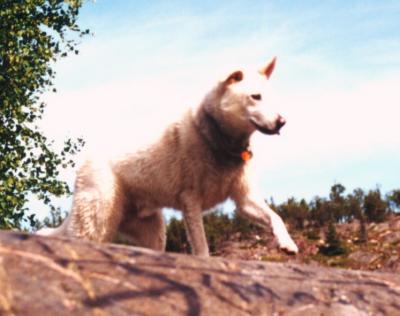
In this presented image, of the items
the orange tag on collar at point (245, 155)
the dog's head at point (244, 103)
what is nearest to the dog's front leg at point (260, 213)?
the orange tag on collar at point (245, 155)

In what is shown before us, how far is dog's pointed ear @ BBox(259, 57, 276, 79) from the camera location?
888 cm

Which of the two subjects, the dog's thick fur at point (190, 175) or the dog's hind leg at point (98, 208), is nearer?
the dog's thick fur at point (190, 175)

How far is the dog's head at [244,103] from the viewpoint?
27.2ft

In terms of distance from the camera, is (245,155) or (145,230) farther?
(145,230)

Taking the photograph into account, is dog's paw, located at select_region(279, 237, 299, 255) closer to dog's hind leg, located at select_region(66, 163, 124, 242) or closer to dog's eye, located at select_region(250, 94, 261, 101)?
dog's eye, located at select_region(250, 94, 261, 101)

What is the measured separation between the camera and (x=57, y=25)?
23625mm

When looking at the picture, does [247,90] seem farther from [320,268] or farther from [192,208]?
[320,268]

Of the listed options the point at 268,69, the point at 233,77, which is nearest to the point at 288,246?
the point at 233,77

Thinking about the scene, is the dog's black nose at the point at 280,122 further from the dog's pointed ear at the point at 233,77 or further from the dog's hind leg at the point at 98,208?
the dog's hind leg at the point at 98,208

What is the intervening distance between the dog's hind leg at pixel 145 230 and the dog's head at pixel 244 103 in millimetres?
1605

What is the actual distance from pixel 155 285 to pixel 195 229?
11.9 feet

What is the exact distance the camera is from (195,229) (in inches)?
327

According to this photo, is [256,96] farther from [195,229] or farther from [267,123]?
[195,229]

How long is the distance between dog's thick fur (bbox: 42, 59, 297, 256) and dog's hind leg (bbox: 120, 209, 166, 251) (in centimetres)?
16
